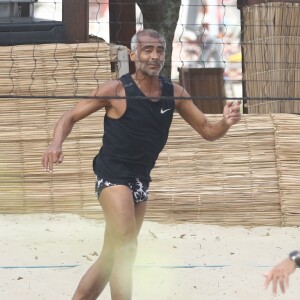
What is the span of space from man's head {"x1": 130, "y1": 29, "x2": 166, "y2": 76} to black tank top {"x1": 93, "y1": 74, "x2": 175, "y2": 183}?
0.40ft

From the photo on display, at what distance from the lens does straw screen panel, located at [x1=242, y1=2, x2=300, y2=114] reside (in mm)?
9758

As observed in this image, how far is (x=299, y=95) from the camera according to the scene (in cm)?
989

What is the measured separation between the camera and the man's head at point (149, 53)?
6.29 meters

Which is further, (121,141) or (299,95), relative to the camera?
(299,95)

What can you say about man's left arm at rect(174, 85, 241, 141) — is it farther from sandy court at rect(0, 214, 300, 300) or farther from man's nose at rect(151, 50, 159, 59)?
sandy court at rect(0, 214, 300, 300)

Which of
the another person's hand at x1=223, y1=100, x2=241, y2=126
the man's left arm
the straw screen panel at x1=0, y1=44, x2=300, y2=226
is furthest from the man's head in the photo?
the straw screen panel at x1=0, y1=44, x2=300, y2=226

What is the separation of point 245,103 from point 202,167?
4.39 feet

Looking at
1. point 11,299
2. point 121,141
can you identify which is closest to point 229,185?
point 11,299

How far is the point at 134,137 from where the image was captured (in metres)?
6.23

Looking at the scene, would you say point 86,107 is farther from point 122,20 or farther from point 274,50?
point 122,20

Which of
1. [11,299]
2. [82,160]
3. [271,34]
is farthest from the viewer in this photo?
[271,34]

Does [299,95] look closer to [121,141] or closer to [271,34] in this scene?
[271,34]

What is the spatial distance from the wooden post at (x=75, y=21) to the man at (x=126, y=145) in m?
3.41

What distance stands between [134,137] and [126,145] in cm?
7
